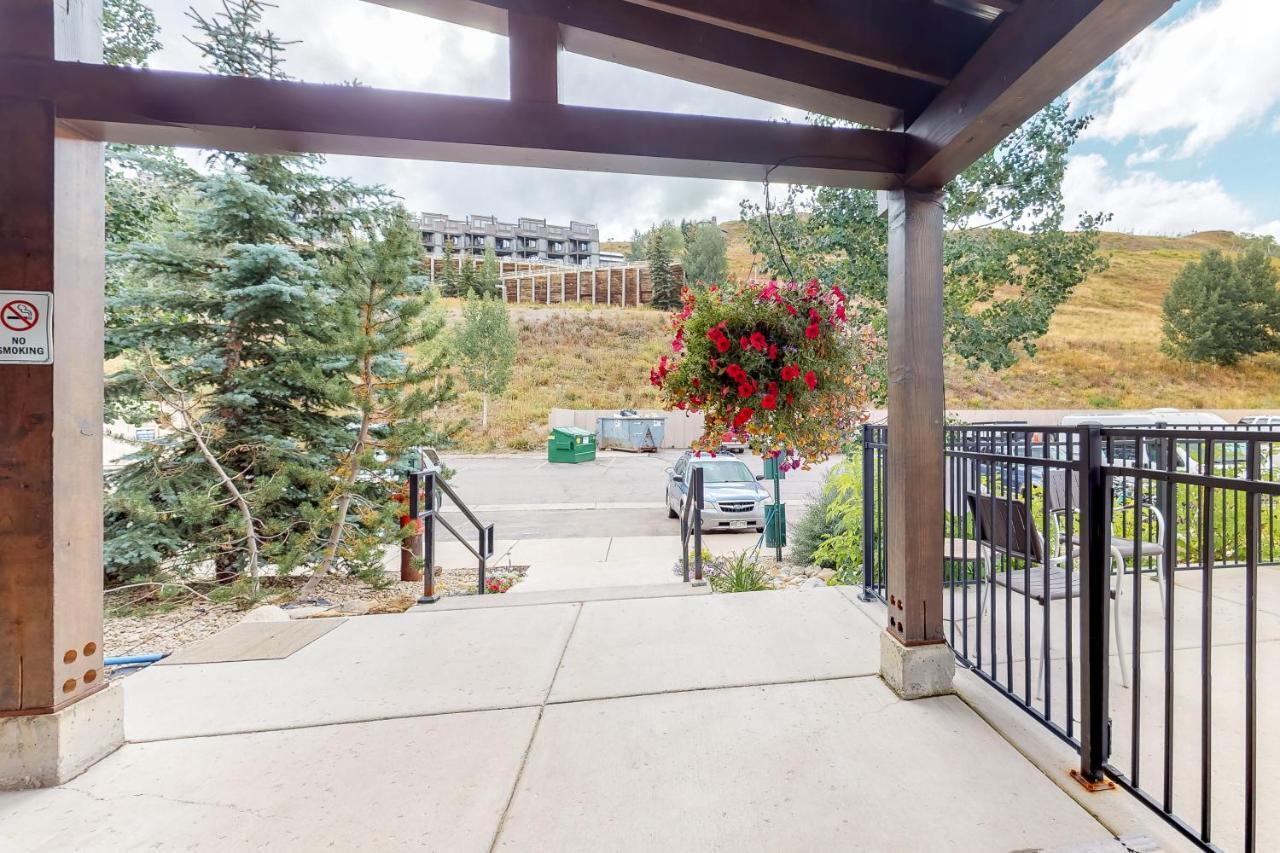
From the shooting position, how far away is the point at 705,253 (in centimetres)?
3186

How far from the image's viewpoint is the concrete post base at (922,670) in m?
2.13

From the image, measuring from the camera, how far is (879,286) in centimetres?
500

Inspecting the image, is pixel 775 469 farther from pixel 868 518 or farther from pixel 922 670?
pixel 922 670

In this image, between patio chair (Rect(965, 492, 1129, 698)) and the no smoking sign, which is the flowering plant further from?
the no smoking sign

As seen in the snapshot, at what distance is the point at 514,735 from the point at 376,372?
3.80 meters

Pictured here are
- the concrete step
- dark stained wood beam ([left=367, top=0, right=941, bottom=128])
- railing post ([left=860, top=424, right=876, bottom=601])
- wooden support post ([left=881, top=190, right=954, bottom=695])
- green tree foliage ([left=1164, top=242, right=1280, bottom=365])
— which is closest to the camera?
dark stained wood beam ([left=367, top=0, right=941, bottom=128])

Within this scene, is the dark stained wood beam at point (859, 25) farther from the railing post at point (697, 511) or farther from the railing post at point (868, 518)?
the railing post at point (697, 511)

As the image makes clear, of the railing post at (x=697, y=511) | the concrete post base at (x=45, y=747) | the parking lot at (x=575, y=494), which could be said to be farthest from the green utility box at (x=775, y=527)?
the concrete post base at (x=45, y=747)

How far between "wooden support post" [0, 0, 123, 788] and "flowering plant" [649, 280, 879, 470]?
2156mm

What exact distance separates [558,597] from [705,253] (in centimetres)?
3097

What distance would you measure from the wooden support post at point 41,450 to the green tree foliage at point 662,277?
2892 centimetres

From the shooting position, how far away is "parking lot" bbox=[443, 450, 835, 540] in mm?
8102

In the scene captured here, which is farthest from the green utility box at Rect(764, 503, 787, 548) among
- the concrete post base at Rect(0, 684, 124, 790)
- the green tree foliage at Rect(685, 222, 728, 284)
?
the green tree foliage at Rect(685, 222, 728, 284)

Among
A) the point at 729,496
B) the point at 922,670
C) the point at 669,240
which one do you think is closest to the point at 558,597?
the point at 922,670
